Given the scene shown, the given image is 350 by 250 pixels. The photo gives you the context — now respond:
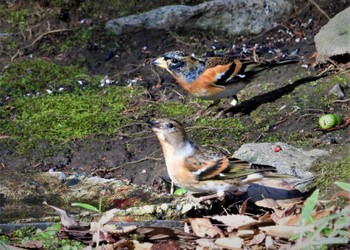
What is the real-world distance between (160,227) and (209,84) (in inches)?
130

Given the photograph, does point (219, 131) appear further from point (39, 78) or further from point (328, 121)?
point (39, 78)

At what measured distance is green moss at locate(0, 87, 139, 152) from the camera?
7578 mm

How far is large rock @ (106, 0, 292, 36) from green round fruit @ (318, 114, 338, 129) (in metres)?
2.83

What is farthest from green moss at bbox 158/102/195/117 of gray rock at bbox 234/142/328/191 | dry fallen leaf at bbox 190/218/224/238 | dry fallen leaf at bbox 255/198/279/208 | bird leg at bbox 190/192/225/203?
dry fallen leaf at bbox 190/218/224/238

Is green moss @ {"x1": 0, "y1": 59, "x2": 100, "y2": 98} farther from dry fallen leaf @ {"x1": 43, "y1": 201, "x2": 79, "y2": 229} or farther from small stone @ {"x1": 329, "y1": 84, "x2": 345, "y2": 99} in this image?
dry fallen leaf @ {"x1": 43, "y1": 201, "x2": 79, "y2": 229}

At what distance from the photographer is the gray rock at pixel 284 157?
5898mm

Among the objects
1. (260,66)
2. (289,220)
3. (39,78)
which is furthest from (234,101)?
(289,220)

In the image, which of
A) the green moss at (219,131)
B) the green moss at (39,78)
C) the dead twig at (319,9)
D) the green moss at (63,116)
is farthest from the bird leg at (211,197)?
the dead twig at (319,9)

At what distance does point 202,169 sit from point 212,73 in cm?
255

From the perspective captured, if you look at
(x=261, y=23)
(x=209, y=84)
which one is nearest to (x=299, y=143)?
(x=209, y=84)

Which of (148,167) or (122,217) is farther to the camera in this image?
(148,167)

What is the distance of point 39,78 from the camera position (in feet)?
29.1

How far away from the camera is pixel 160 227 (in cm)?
475

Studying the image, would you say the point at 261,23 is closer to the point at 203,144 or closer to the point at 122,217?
the point at 203,144
